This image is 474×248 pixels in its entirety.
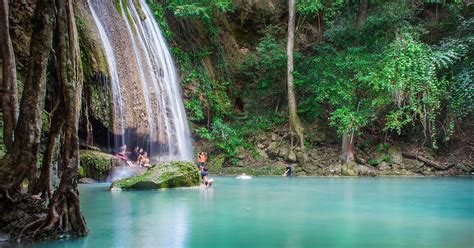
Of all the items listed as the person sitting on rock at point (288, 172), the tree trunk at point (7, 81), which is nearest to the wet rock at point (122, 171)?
the person sitting on rock at point (288, 172)

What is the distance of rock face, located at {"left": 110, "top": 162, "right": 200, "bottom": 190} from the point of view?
10.2 m

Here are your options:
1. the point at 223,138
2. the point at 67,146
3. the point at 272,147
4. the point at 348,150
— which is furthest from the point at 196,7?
the point at 67,146

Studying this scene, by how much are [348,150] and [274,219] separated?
11577 mm

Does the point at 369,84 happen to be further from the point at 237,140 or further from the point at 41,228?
the point at 41,228

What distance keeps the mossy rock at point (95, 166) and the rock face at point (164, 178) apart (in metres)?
2.03

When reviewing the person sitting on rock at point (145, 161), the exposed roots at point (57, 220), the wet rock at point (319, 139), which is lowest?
the exposed roots at point (57, 220)

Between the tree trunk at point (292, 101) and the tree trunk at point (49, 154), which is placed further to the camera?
the tree trunk at point (292, 101)

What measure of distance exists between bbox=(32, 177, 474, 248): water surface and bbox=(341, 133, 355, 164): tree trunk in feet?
23.7

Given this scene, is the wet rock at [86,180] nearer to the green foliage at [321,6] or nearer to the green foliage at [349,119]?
the green foliage at [349,119]

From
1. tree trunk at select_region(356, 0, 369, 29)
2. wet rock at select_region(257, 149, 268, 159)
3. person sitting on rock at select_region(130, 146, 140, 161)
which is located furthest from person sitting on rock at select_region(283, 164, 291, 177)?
tree trunk at select_region(356, 0, 369, 29)

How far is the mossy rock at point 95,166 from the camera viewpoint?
39.8 feet

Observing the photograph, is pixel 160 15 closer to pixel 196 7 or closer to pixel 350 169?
pixel 196 7

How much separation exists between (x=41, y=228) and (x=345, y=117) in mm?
13232

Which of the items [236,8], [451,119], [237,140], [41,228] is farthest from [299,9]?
[41,228]
